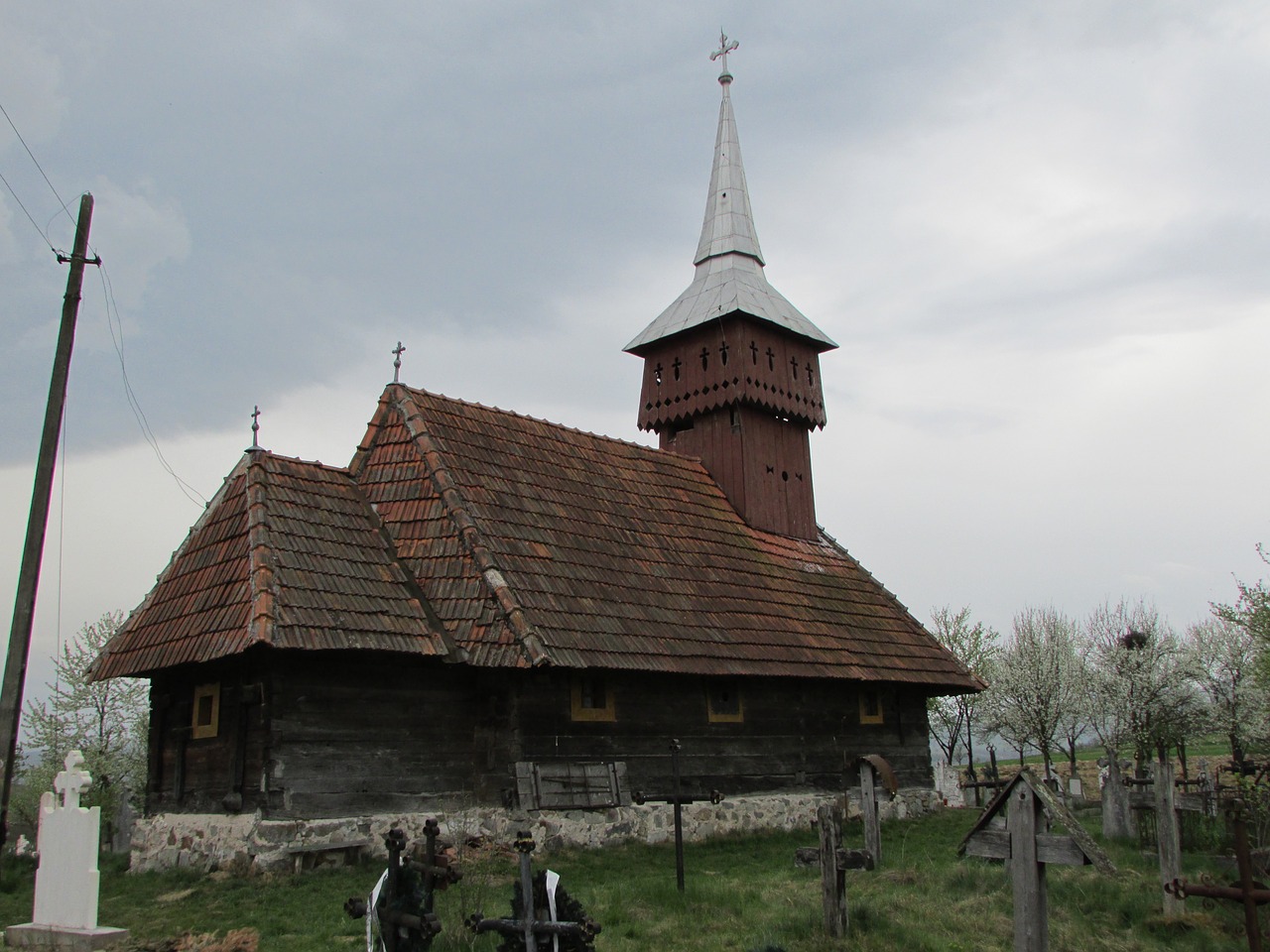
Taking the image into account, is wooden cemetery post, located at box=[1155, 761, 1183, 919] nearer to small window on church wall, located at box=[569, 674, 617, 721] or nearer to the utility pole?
small window on church wall, located at box=[569, 674, 617, 721]

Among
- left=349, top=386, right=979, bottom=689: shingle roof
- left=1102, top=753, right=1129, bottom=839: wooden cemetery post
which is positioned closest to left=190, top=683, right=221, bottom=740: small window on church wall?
left=349, top=386, right=979, bottom=689: shingle roof

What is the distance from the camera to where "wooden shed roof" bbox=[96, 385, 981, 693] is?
13883 millimetres

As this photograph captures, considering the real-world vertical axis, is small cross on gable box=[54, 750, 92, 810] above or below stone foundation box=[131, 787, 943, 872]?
above

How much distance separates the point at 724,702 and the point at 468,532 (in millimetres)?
5015

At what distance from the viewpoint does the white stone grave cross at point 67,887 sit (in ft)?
29.2

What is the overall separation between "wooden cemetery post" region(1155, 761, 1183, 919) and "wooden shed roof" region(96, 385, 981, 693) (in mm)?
6396

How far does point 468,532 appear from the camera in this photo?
49.9 ft

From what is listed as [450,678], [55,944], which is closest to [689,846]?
[450,678]

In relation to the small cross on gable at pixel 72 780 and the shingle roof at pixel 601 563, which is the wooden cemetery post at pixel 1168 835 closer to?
the shingle roof at pixel 601 563

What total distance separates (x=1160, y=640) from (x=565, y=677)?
23.6m

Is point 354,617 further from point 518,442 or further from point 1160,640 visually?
point 1160,640

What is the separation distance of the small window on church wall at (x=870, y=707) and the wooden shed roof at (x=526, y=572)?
721 mm

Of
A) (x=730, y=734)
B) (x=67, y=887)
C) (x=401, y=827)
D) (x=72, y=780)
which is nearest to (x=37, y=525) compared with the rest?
(x=72, y=780)

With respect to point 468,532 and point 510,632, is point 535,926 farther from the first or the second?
point 468,532
